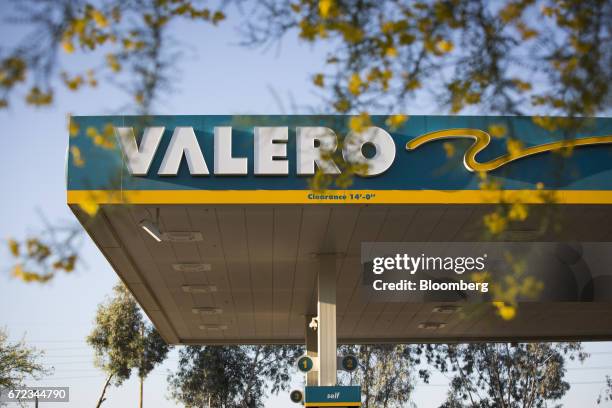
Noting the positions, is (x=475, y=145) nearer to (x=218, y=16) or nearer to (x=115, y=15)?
(x=218, y=16)

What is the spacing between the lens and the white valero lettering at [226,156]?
12.0m

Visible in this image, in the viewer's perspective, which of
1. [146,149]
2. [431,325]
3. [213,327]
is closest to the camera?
[146,149]

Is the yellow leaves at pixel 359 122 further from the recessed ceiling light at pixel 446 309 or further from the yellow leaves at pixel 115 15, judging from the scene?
the recessed ceiling light at pixel 446 309

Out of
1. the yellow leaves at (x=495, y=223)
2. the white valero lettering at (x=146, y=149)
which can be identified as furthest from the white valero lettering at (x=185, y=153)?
the yellow leaves at (x=495, y=223)

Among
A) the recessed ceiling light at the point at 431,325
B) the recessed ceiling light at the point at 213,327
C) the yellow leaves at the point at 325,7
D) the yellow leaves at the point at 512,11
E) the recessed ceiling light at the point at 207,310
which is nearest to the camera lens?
the yellow leaves at the point at 325,7

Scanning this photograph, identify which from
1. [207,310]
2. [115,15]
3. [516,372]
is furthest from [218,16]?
[516,372]

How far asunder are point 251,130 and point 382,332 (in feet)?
38.3

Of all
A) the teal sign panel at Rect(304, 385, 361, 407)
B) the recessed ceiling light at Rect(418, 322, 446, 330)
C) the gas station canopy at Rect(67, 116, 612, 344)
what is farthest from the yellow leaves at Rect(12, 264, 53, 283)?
the recessed ceiling light at Rect(418, 322, 446, 330)

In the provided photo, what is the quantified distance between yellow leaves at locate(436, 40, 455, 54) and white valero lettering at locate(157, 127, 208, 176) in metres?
7.69

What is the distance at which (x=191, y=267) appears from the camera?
1569cm

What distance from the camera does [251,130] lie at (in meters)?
12.0

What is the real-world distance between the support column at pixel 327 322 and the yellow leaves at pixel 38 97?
10.3 m

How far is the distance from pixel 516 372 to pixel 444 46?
40.7 m

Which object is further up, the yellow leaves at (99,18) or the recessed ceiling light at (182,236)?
the recessed ceiling light at (182,236)
